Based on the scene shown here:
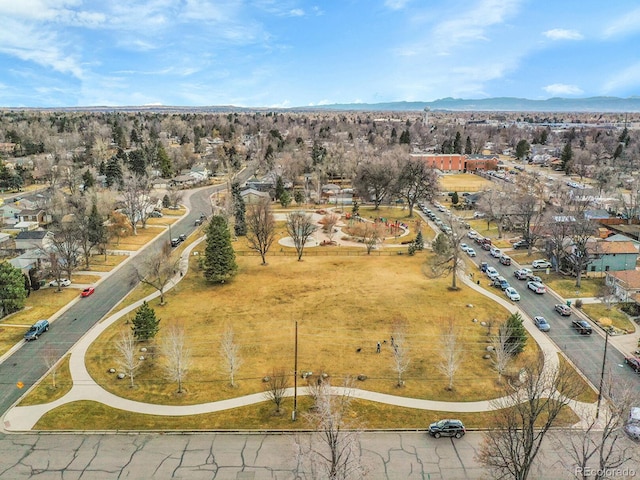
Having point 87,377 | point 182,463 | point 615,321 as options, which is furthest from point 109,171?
point 615,321

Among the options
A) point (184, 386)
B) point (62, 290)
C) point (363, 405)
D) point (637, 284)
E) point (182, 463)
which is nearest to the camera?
point (182, 463)

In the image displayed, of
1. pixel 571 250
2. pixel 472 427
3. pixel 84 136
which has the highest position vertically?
pixel 84 136

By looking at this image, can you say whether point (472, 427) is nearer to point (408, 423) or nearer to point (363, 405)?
point (408, 423)

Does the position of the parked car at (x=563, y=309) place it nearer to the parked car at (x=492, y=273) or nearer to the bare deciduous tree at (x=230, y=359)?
the parked car at (x=492, y=273)

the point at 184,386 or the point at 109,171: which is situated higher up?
the point at 109,171

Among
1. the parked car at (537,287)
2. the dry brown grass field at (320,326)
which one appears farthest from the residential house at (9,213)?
the parked car at (537,287)

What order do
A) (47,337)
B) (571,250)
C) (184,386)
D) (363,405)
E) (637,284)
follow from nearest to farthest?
(363,405)
(184,386)
(47,337)
(637,284)
(571,250)
